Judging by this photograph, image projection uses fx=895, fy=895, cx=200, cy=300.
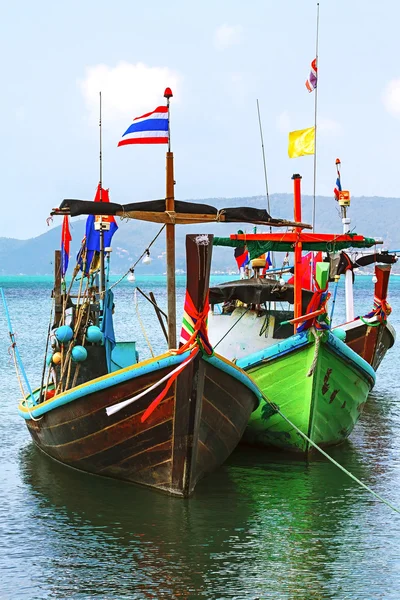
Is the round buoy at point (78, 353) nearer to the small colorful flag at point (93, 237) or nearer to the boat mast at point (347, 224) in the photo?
the small colorful flag at point (93, 237)

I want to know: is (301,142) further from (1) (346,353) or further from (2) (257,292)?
(1) (346,353)

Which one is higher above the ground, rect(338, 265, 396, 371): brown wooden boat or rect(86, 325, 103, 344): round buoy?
rect(86, 325, 103, 344): round buoy

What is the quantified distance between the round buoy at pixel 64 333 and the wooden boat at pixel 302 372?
10.1ft

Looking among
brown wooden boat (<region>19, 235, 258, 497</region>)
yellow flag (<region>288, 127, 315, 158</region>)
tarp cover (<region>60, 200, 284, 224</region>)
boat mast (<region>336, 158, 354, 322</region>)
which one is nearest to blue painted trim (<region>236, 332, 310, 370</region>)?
brown wooden boat (<region>19, 235, 258, 497</region>)

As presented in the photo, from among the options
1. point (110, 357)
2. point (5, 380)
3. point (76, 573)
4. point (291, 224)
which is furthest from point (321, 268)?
point (5, 380)

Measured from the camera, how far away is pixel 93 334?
15.3m

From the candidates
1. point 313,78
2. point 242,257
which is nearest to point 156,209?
point 313,78

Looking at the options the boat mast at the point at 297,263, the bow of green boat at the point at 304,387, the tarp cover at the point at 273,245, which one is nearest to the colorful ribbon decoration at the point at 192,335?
the bow of green boat at the point at 304,387

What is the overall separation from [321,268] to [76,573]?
18.9 feet

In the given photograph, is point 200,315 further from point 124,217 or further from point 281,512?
point 281,512

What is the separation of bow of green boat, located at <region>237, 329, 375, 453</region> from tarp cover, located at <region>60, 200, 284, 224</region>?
2.53 meters

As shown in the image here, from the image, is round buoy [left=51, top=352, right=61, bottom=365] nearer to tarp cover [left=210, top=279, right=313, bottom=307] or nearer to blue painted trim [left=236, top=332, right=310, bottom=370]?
blue painted trim [left=236, top=332, right=310, bottom=370]

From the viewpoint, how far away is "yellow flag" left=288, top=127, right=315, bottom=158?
724 inches

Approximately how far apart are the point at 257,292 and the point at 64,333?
4445mm
